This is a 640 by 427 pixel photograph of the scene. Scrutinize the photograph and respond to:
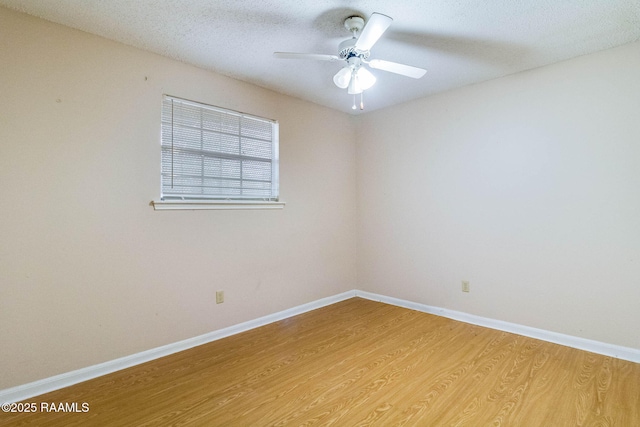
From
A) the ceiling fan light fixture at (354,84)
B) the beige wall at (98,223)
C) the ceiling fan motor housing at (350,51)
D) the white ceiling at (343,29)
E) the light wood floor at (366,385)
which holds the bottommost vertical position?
the light wood floor at (366,385)

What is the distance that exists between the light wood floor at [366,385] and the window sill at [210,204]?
119 centimetres

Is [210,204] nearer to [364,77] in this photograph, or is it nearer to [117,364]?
[117,364]

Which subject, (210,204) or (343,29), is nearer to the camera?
(343,29)

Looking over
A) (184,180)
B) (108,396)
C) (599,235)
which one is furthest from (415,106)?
(108,396)

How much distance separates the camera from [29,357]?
6.52ft

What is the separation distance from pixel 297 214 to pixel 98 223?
1.87 meters

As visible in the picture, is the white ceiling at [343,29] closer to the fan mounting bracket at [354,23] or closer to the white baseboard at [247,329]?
the fan mounting bracket at [354,23]

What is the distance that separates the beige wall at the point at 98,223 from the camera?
1.96 m

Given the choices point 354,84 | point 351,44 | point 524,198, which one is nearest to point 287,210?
point 354,84

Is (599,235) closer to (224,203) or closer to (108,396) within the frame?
(224,203)

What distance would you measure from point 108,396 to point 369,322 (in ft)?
7.31

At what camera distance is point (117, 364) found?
2299 mm

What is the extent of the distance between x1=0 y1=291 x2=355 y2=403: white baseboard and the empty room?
0.04ft

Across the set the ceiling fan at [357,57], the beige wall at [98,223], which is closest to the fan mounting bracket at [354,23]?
the ceiling fan at [357,57]
